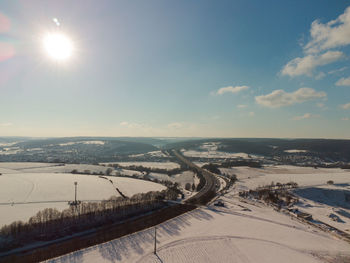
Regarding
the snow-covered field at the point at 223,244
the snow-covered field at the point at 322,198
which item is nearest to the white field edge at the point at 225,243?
the snow-covered field at the point at 223,244

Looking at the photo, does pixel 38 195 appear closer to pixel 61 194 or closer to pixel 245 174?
pixel 61 194

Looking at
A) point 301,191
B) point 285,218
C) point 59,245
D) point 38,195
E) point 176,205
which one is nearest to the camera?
point 59,245

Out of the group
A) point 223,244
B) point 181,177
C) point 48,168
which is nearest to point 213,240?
point 223,244

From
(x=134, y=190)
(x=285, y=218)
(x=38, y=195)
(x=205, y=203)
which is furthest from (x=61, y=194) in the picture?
(x=285, y=218)

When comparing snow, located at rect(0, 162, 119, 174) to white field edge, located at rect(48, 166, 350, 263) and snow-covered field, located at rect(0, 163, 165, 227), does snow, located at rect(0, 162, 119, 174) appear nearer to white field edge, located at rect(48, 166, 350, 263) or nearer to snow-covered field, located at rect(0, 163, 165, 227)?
snow-covered field, located at rect(0, 163, 165, 227)

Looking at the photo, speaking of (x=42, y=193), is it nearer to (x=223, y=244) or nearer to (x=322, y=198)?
(x=223, y=244)

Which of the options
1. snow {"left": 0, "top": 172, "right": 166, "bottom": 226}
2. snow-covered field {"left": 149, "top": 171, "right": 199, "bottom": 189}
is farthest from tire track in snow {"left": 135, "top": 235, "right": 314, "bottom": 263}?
snow-covered field {"left": 149, "top": 171, "right": 199, "bottom": 189}

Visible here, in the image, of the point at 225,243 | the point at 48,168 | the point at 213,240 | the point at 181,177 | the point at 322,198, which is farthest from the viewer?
the point at 48,168

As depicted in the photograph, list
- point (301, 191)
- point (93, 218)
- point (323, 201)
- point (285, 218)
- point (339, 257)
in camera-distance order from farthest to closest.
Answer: point (301, 191) → point (323, 201) → point (285, 218) → point (93, 218) → point (339, 257)
